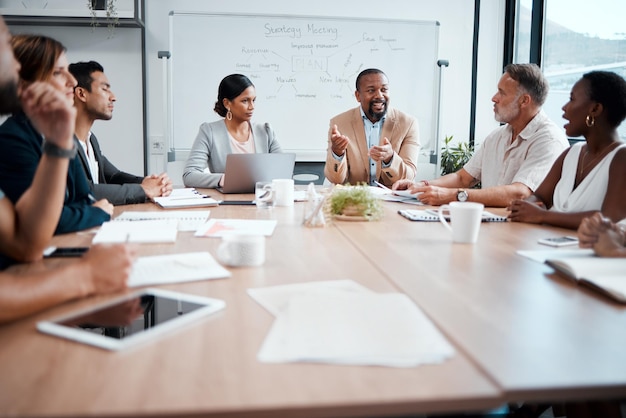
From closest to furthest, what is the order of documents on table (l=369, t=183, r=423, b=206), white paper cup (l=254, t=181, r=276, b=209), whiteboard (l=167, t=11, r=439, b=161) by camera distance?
white paper cup (l=254, t=181, r=276, b=209), documents on table (l=369, t=183, r=423, b=206), whiteboard (l=167, t=11, r=439, b=161)

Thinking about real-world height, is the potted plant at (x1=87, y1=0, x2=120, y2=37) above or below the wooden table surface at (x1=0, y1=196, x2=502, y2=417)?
above

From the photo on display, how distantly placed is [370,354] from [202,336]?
26 centimetres

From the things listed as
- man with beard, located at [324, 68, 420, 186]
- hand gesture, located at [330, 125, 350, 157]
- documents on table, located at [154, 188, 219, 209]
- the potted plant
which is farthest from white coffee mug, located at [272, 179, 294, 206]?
the potted plant

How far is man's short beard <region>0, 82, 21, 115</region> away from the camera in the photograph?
4.26 ft

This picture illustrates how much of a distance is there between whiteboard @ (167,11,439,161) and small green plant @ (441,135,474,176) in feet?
0.55

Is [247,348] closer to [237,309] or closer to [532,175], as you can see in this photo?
[237,309]

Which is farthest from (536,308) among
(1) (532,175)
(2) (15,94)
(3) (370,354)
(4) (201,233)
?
(1) (532,175)

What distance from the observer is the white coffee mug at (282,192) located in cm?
233

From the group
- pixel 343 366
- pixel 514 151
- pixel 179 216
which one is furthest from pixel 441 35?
pixel 343 366

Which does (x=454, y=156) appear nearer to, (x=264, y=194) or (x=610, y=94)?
(x=610, y=94)

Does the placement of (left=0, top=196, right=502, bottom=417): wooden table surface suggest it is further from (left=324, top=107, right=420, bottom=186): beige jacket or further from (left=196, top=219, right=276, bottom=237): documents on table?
(left=324, top=107, right=420, bottom=186): beige jacket

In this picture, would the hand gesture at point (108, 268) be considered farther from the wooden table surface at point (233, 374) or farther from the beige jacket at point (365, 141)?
the beige jacket at point (365, 141)

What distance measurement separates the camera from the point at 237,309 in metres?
1.01

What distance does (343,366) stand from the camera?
0.78 metres
